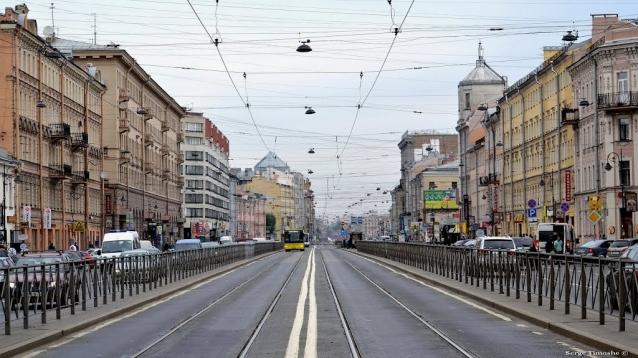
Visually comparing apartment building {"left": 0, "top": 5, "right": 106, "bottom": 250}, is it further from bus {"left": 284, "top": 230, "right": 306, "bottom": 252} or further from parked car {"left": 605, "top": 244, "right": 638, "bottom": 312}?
parked car {"left": 605, "top": 244, "right": 638, "bottom": 312}

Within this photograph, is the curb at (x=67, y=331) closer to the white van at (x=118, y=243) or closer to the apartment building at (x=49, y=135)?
the white van at (x=118, y=243)

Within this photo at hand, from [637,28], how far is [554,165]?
17.0 metres

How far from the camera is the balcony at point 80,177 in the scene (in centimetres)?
7844

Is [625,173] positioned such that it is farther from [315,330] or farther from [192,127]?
[192,127]

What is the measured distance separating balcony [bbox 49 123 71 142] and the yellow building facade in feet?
103

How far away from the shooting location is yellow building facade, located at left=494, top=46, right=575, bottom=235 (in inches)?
3125

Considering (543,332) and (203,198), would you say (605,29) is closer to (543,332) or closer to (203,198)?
(543,332)

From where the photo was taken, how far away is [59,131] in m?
73.9

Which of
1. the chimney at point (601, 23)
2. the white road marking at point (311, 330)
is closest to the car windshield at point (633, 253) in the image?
the white road marking at point (311, 330)

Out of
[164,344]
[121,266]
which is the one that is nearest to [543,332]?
[164,344]

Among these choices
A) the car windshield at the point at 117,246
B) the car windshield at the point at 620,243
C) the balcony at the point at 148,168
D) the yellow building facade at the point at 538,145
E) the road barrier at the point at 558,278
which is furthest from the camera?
the balcony at the point at 148,168

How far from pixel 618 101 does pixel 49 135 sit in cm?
3714

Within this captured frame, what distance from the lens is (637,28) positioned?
69.1 metres

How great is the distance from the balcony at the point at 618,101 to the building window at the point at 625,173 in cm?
348
